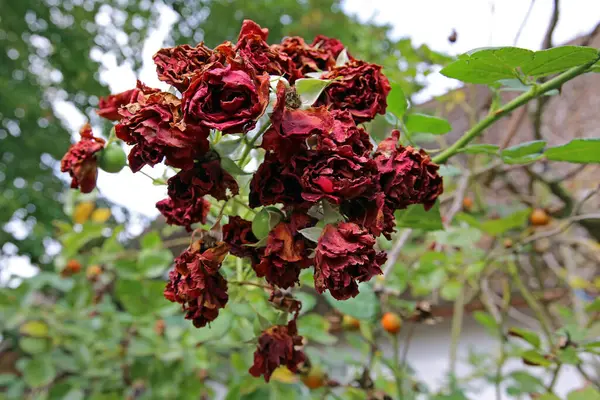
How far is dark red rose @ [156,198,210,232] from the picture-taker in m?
0.47

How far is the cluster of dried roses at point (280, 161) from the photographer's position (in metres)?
0.37

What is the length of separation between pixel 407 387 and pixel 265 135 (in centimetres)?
96

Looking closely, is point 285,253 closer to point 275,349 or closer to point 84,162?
point 275,349

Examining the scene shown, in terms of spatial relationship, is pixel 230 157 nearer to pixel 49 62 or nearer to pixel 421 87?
pixel 421 87

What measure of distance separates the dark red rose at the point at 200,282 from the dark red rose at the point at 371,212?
12cm

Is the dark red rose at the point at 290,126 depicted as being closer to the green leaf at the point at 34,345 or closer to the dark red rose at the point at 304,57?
the dark red rose at the point at 304,57

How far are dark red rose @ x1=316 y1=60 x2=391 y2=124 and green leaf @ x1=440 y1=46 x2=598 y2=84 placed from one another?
0.07m

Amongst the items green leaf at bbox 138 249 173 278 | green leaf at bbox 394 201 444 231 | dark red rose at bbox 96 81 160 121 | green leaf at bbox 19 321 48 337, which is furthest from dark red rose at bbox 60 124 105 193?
green leaf at bbox 19 321 48 337

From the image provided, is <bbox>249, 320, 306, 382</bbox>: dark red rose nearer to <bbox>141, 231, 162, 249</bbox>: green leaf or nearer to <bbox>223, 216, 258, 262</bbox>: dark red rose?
<bbox>223, 216, 258, 262</bbox>: dark red rose

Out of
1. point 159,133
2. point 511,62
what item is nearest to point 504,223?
point 511,62

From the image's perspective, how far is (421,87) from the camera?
1.37 m

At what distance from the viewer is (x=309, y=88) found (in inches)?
16.3

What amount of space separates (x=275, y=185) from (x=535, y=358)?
0.62 metres

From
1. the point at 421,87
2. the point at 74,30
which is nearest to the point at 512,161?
the point at 421,87
